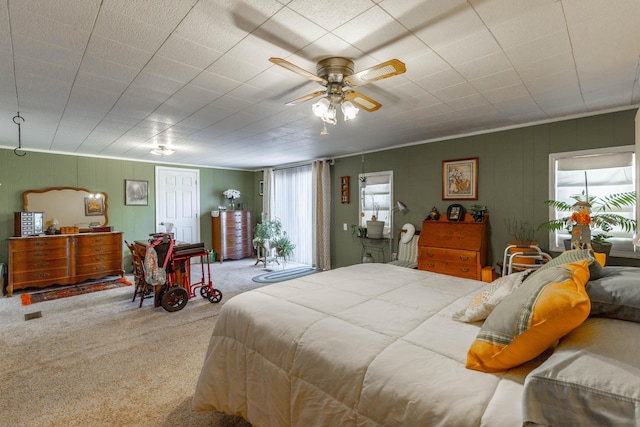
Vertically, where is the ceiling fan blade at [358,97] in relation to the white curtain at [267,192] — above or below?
above

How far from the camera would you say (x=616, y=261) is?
336 centimetres

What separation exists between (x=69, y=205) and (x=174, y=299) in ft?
11.9

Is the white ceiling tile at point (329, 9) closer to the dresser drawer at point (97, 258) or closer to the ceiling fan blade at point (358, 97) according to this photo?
the ceiling fan blade at point (358, 97)

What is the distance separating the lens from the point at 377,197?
18.2 feet

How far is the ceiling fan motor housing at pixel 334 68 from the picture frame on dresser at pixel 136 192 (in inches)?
230

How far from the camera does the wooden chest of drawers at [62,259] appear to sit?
15.5 ft

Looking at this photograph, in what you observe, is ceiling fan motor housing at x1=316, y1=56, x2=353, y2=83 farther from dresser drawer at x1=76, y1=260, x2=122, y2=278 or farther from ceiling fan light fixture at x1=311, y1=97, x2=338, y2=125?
dresser drawer at x1=76, y1=260, x2=122, y2=278

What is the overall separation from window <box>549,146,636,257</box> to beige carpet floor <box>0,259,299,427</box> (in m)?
4.15

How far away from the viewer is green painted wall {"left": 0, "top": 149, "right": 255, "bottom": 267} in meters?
5.18

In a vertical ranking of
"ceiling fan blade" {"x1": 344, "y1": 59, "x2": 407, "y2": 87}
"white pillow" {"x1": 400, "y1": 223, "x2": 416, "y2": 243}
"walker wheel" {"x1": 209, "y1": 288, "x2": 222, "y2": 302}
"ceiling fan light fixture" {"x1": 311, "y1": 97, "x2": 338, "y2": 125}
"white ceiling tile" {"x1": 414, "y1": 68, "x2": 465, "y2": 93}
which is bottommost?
"walker wheel" {"x1": 209, "y1": 288, "x2": 222, "y2": 302}

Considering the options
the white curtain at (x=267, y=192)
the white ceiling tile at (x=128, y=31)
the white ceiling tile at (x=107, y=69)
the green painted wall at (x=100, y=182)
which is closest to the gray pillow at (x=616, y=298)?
the white ceiling tile at (x=128, y=31)

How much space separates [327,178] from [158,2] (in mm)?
4824

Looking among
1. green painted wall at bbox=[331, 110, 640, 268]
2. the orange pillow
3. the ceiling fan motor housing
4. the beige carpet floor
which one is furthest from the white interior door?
the orange pillow

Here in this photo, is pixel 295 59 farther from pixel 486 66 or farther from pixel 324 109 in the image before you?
pixel 486 66
